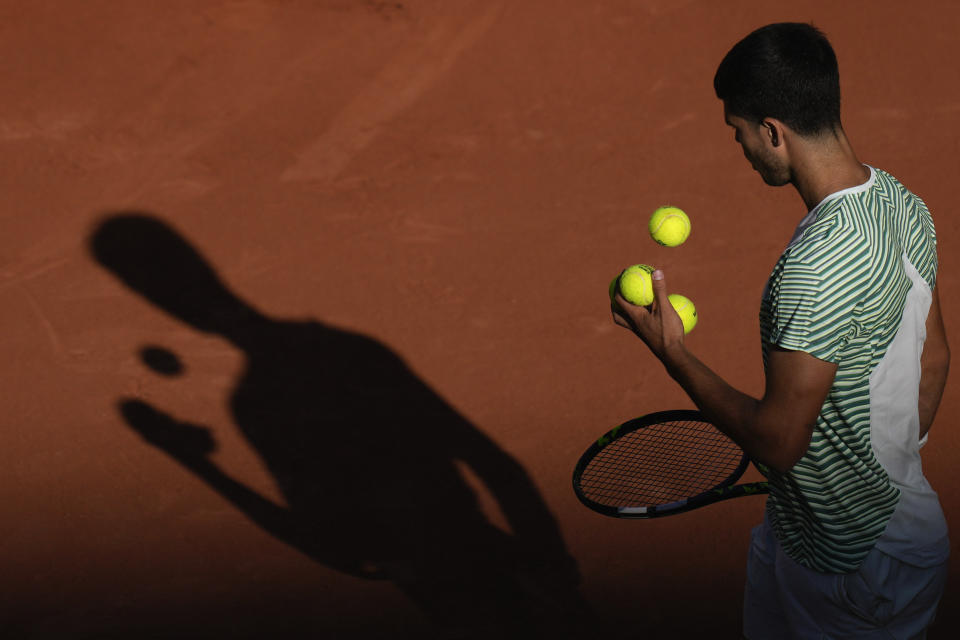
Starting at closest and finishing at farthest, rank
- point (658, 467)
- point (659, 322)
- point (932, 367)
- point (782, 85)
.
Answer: point (782, 85), point (659, 322), point (932, 367), point (658, 467)

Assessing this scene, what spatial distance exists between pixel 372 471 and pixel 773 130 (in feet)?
10.5

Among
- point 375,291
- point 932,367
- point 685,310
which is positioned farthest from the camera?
point 375,291

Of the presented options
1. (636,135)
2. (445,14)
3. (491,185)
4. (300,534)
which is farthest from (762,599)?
(445,14)

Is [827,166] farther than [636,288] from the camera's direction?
No

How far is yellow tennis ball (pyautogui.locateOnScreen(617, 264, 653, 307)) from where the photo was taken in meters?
2.78

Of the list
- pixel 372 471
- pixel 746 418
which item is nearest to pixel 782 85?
pixel 746 418

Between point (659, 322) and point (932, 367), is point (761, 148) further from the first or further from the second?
point (932, 367)

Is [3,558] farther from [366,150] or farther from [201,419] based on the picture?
[366,150]

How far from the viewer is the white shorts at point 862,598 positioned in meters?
2.42

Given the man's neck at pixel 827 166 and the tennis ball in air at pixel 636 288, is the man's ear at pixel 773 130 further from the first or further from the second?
the tennis ball in air at pixel 636 288

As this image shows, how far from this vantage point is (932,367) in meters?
2.63

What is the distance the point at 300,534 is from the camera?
15.1 feet

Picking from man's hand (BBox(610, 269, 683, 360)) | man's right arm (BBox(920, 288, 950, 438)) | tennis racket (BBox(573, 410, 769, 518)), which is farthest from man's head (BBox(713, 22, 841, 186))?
tennis racket (BBox(573, 410, 769, 518))

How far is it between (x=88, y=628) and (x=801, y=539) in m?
3.20
